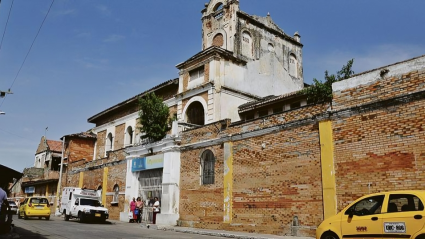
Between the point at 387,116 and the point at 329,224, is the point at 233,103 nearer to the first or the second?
the point at 387,116

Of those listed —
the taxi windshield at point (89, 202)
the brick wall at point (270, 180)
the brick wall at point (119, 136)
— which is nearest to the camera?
the brick wall at point (270, 180)

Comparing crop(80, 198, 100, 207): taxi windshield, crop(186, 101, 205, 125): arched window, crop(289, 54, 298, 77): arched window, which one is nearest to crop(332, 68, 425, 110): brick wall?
crop(186, 101, 205, 125): arched window

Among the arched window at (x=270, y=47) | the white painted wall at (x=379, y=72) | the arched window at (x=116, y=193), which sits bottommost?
the arched window at (x=116, y=193)

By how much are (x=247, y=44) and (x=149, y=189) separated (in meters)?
12.5

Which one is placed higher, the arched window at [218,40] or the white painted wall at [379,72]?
the arched window at [218,40]

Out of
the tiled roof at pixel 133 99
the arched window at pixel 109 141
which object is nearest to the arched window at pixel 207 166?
the tiled roof at pixel 133 99

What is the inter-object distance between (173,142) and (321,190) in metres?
9.57

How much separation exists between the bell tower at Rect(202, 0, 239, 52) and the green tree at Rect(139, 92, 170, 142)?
629cm

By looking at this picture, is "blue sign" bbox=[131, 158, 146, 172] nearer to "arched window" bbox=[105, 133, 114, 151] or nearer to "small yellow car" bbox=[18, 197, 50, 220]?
"small yellow car" bbox=[18, 197, 50, 220]

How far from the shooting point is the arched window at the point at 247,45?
87.5 ft

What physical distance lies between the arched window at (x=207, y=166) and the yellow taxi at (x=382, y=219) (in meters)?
9.14

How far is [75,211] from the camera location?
2262 centimetres

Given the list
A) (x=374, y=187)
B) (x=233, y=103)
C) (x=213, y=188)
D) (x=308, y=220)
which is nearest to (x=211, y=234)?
(x=213, y=188)

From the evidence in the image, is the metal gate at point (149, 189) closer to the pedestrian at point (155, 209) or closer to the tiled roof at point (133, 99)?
the pedestrian at point (155, 209)
